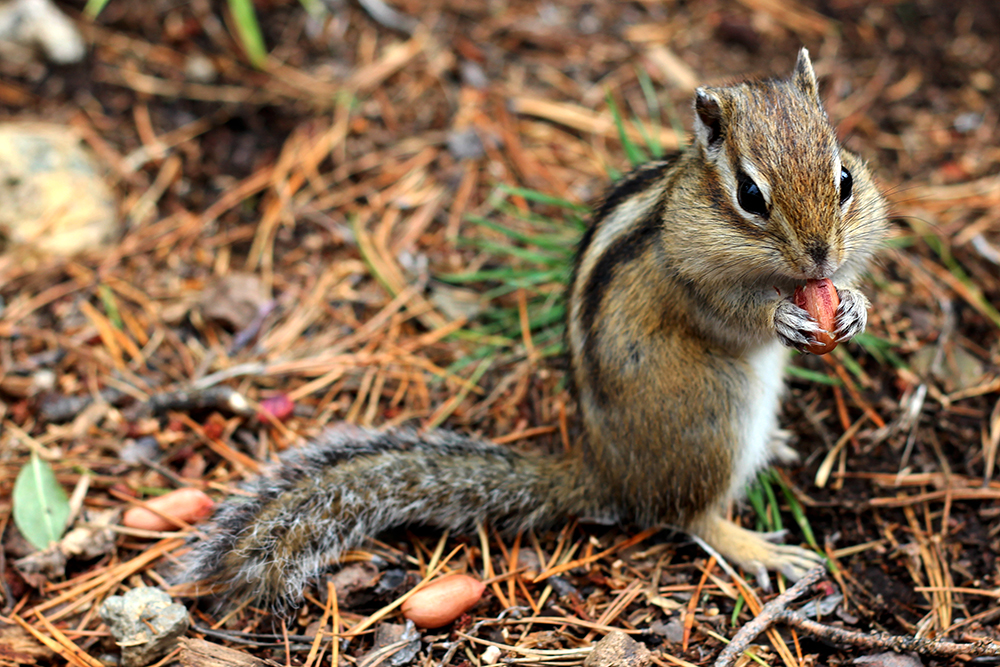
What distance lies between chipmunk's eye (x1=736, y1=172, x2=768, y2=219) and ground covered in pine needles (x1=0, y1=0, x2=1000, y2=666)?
3.54 ft

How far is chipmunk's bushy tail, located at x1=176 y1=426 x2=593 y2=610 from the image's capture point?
2291 mm

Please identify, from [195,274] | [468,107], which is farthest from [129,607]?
[468,107]

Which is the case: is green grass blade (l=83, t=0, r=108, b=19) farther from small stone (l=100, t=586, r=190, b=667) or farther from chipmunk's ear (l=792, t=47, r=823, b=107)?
chipmunk's ear (l=792, t=47, r=823, b=107)

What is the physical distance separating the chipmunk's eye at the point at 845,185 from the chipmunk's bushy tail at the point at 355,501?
45.2 inches

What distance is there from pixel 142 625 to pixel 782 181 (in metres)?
2.04

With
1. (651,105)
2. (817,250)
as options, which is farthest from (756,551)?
(651,105)

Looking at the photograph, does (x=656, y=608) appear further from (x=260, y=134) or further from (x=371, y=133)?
(x=260, y=134)

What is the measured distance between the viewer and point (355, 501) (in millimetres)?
2410

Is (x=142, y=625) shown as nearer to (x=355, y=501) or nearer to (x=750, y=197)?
(x=355, y=501)

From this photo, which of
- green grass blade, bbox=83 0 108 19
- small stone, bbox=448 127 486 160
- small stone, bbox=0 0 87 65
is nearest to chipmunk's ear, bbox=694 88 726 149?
small stone, bbox=448 127 486 160

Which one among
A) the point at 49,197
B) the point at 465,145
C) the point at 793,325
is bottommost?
the point at 793,325

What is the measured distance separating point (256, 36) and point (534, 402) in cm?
238

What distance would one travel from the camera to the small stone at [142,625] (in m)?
2.22

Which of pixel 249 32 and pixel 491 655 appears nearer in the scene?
pixel 491 655
